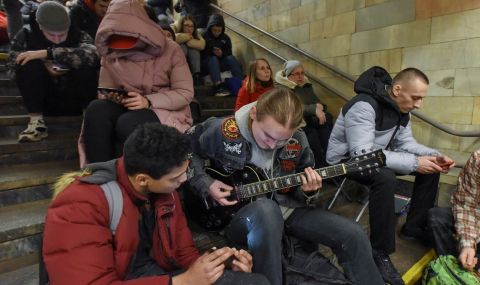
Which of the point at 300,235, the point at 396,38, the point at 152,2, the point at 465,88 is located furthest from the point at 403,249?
the point at 152,2

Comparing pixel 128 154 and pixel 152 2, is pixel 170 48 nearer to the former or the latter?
pixel 128 154

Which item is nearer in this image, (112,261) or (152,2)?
(112,261)

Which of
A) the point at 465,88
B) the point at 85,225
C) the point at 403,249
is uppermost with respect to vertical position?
the point at 465,88

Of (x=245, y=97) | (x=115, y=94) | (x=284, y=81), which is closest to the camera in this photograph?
(x=115, y=94)

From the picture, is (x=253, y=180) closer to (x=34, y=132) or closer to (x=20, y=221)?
(x=20, y=221)

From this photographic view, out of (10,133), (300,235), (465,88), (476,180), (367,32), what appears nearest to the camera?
(300,235)

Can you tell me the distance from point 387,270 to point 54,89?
2.51 meters

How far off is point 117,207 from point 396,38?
2.79m

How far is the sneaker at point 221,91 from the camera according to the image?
12.2 ft

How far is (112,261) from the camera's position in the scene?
933 millimetres

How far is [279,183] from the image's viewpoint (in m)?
1.47

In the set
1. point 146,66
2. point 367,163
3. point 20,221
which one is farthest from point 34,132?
point 367,163

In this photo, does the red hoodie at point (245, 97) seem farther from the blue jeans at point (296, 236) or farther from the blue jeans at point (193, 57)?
the blue jeans at point (296, 236)

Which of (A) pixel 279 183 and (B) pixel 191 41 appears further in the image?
(B) pixel 191 41
